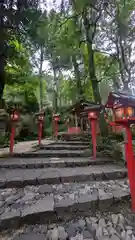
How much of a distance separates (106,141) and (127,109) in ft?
9.75

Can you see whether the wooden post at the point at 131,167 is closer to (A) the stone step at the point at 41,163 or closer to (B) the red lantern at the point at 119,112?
(B) the red lantern at the point at 119,112

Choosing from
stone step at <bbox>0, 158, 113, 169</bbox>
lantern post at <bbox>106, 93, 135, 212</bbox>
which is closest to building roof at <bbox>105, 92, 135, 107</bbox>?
lantern post at <bbox>106, 93, 135, 212</bbox>

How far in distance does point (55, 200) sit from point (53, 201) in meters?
0.05

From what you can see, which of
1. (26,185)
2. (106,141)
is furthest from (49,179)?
(106,141)

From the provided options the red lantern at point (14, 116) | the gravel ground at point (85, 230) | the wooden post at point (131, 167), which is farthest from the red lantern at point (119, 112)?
the red lantern at point (14, 116)

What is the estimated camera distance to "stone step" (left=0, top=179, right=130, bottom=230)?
5.62ft

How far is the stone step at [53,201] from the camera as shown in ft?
5.62

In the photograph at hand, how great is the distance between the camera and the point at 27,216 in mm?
1691

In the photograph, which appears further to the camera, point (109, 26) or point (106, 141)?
point (109, 26)

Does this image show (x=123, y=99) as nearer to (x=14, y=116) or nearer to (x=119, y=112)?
(x=119, y=112)

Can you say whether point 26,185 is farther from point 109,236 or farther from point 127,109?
point 127,109

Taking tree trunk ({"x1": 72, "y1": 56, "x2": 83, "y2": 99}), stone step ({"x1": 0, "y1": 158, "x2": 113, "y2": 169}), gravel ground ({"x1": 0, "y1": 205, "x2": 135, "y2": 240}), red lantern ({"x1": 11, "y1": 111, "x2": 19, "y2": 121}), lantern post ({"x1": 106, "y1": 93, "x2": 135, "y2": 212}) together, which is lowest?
gravel ground ({"x1": 0, "y1": 205, "x2": 135, "y2": 240})

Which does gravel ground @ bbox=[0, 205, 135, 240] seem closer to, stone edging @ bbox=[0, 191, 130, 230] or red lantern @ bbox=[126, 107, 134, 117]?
stone edging @ bbox=[0, 191, 130, 230]

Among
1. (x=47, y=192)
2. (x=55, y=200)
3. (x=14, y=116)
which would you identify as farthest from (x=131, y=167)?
(x=14, y=116)
